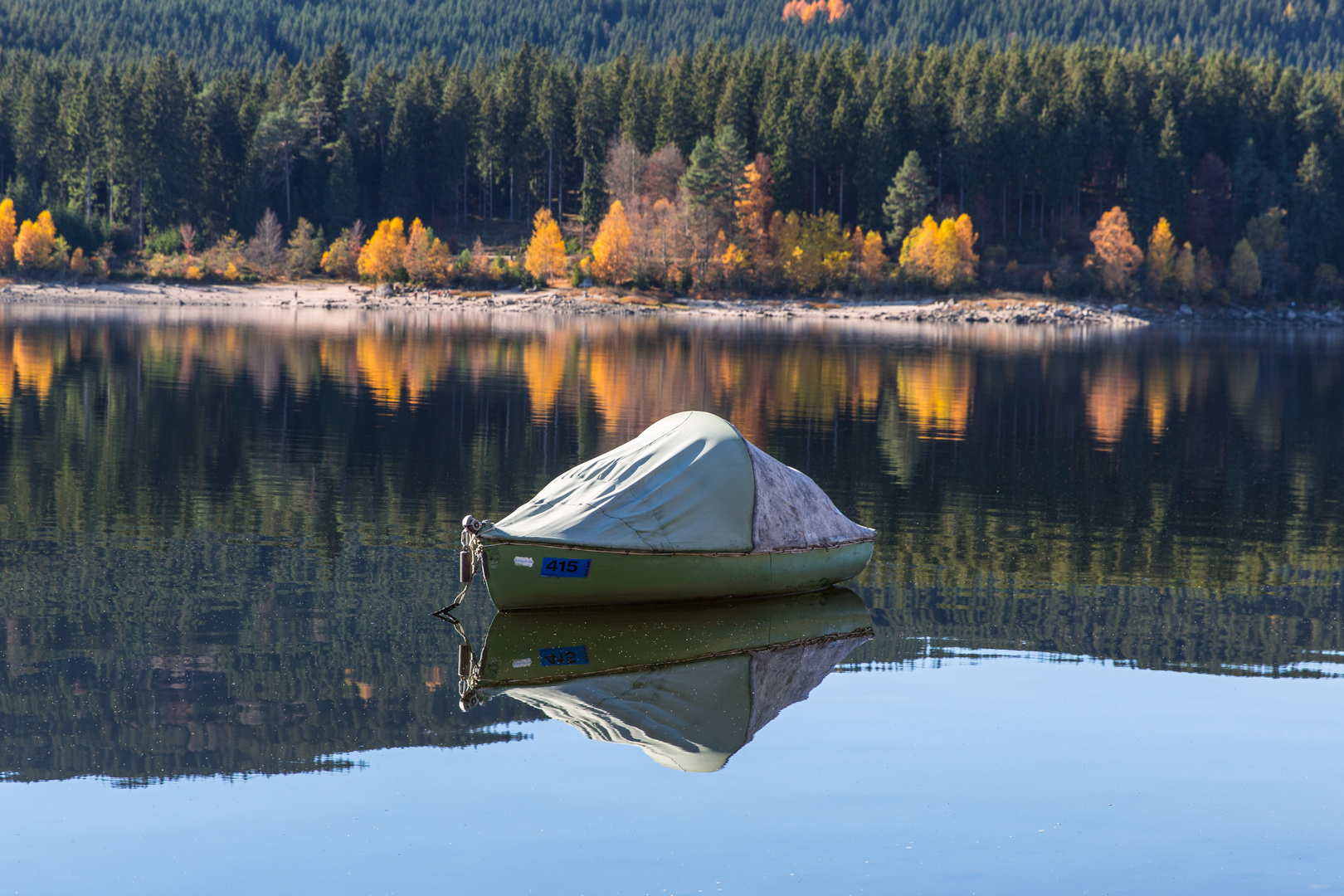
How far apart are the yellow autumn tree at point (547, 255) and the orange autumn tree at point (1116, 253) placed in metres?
55.3

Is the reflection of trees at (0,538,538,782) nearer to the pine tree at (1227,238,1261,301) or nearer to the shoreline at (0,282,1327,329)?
the shoreline at (0,282,1327,329)

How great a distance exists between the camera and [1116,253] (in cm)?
12925

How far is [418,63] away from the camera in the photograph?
155 meters

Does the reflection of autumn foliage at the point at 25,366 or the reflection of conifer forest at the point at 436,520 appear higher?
the reflection of autumn foliage at the point at 25,366

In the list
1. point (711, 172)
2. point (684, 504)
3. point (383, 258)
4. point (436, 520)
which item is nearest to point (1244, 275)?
point (711, 172)

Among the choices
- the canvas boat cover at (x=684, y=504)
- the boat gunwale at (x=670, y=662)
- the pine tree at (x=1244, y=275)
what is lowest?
the boat gunwale at (x=670, y=662)

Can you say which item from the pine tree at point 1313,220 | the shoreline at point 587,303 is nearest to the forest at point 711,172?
the pine tree at point 1313,220

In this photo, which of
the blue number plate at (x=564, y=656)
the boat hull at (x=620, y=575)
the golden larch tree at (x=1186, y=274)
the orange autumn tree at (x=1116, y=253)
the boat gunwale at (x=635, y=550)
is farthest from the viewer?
the golden larch tree at (x=1186, y=274)

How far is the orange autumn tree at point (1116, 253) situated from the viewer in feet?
417

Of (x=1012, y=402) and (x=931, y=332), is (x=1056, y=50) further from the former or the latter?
(x=1012, y=402)

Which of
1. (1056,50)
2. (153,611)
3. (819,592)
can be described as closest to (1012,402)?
(819,592)

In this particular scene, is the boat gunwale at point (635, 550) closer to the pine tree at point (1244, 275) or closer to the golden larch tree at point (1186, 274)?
the golden larch tree at point (1186, 274)

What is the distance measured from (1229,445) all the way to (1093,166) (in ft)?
388

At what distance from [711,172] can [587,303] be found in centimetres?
2057
